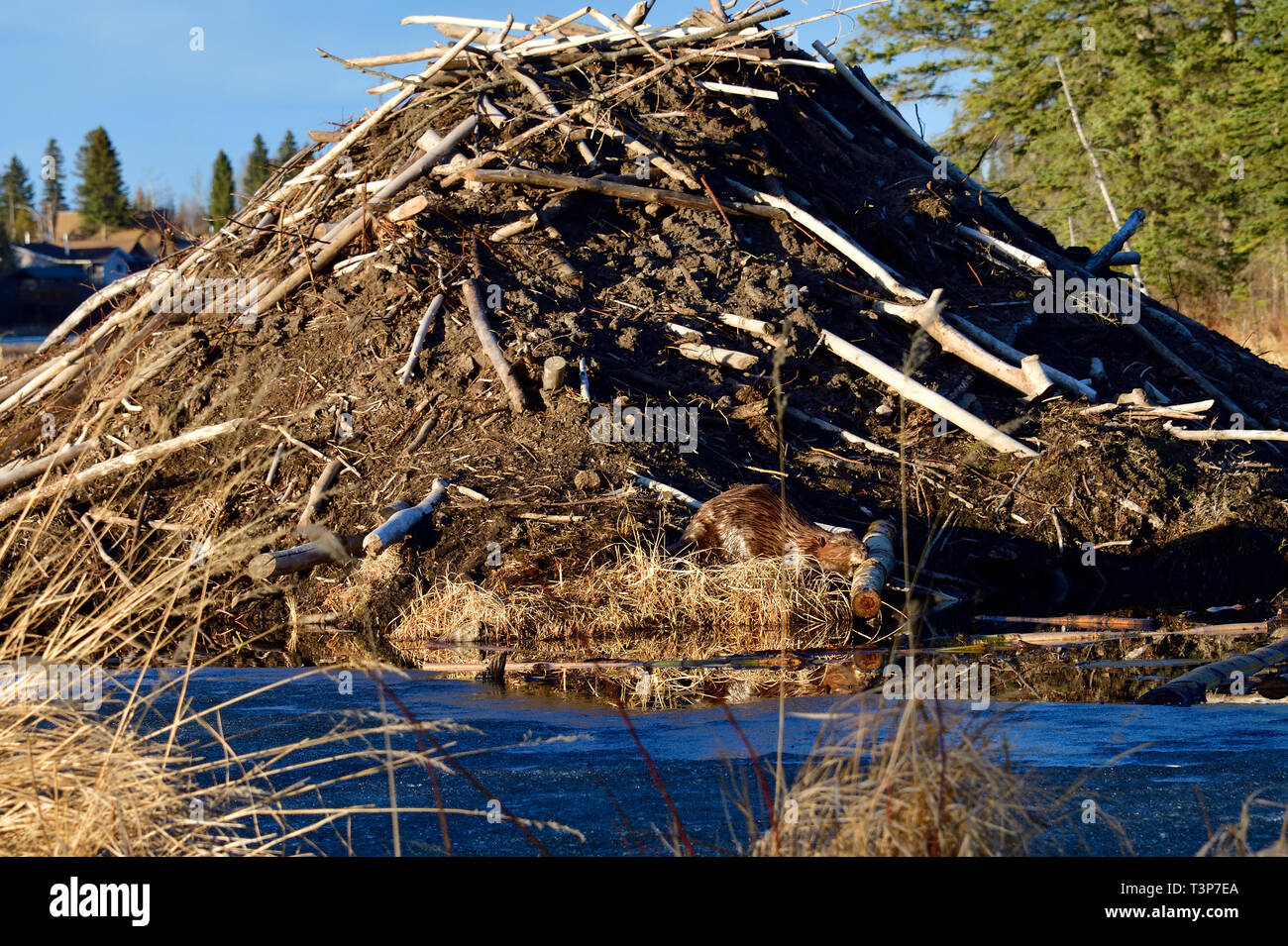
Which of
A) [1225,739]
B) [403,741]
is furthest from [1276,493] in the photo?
[403,741]

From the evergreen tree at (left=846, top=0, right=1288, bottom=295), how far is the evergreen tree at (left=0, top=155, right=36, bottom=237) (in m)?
103

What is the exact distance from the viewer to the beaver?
9703mm

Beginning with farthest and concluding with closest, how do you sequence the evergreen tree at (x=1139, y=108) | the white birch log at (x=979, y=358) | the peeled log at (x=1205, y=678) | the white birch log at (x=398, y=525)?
the evergreen tree at (x=1139, y=108) < the white birch log at (x=979, y=358) < the white birch log at (x=398, y=525) < the peeled log at (x=1205, y=678)

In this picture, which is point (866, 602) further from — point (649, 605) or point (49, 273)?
point (49, 273)

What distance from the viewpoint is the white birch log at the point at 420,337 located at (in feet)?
40.2

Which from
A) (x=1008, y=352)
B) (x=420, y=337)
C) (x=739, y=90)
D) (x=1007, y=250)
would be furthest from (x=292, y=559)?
(x=1007, y=250)

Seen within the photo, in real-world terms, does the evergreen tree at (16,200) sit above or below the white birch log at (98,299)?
above

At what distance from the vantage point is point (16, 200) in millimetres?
122375

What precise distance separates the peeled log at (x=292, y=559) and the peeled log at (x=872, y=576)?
4.09 metres

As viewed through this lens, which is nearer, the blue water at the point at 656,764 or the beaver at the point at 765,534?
→ the blue water at the point at 656,764

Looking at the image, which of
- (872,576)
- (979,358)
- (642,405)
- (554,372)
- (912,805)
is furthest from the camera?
(979,358)

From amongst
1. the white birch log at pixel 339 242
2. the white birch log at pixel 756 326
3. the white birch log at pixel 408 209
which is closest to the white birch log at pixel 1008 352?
the white birch log at pixel 756 326

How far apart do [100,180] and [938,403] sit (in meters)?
98.5

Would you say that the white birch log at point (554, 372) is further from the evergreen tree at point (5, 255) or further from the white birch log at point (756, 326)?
the evergreen tree at point (5, 255)
